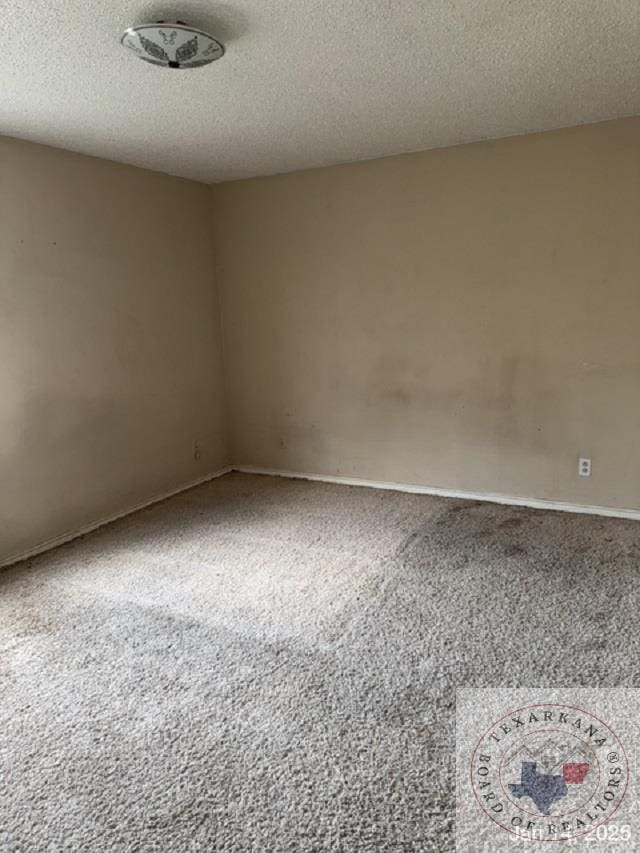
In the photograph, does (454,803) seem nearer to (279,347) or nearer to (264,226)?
(279,347)

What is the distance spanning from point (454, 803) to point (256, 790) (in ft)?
1.77

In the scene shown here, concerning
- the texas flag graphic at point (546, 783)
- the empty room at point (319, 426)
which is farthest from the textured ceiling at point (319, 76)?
the texas flag graphic at point (546, 783)

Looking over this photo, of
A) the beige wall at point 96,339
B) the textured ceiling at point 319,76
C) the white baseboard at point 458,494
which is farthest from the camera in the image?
the white baseboard at point 458,494

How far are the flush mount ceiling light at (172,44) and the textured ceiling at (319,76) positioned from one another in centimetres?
3

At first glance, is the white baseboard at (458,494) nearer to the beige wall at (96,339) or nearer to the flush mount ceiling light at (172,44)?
the beige wall at (96,339)

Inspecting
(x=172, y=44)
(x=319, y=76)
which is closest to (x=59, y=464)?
(x=172, y=44)

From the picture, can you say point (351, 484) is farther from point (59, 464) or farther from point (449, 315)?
point (59, 464)

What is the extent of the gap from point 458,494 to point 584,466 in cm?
81

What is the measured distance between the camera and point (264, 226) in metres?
4.33

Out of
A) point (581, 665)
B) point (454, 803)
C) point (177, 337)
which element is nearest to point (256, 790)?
point (454, 803)

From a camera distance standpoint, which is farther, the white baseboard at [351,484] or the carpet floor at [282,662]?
the white baseboard at [351,484]

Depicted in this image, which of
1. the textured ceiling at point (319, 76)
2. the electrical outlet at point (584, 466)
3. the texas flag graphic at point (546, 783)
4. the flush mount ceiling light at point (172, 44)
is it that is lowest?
the texas flag graphic at point (546, 783)

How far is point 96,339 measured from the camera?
3639mm

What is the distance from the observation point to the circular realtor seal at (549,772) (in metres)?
1.51
